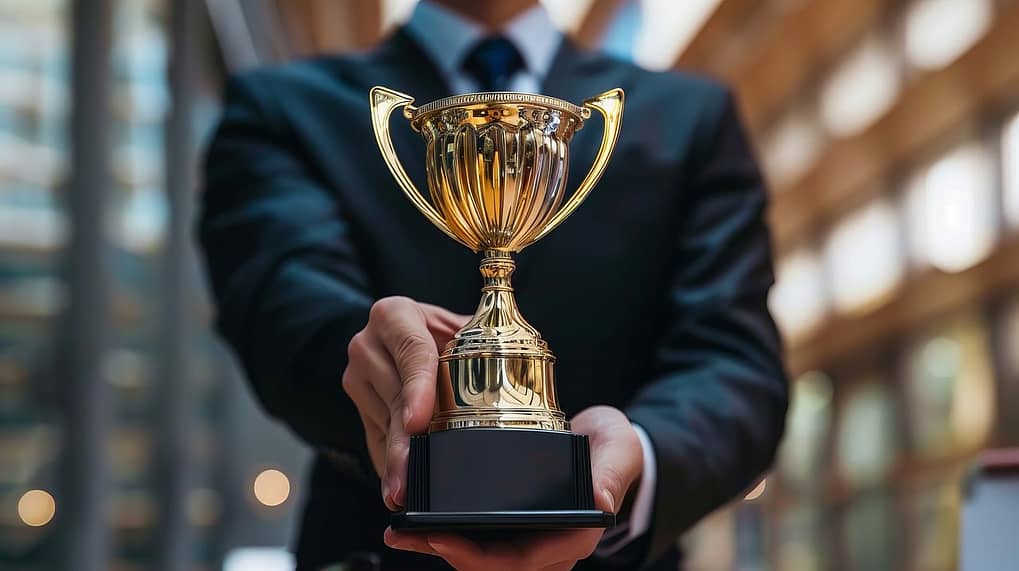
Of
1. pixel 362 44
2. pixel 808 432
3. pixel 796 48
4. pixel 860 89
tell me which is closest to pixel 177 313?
pixel 362 44

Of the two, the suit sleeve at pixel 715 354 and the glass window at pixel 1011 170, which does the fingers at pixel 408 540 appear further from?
the glass window at pixel 1011 170

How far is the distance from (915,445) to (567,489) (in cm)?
882

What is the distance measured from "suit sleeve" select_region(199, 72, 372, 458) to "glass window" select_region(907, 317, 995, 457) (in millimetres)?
6697

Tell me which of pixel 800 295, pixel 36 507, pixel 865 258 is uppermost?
pixel 800 295

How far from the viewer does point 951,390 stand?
26.8ft

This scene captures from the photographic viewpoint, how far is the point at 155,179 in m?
7.29

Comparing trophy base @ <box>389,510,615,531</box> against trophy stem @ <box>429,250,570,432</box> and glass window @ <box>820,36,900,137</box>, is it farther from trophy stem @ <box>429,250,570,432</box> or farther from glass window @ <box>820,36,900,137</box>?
glass window @ <box>820,36,900,137</box>

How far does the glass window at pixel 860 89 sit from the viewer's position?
8.96 metres

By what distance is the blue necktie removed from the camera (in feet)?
4.16

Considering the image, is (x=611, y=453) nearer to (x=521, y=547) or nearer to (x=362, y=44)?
(x=521, y=547)

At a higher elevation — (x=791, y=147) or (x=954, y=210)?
(x=791, y=147)

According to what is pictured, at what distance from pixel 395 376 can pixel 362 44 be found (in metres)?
2.07

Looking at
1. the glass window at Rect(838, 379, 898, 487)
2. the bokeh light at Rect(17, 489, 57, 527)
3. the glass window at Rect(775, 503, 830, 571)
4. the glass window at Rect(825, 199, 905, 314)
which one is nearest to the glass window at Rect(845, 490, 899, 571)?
the glass window at Rect(838, 379, 898, 487)

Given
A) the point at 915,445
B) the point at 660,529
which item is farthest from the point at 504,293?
the point at 915,445
